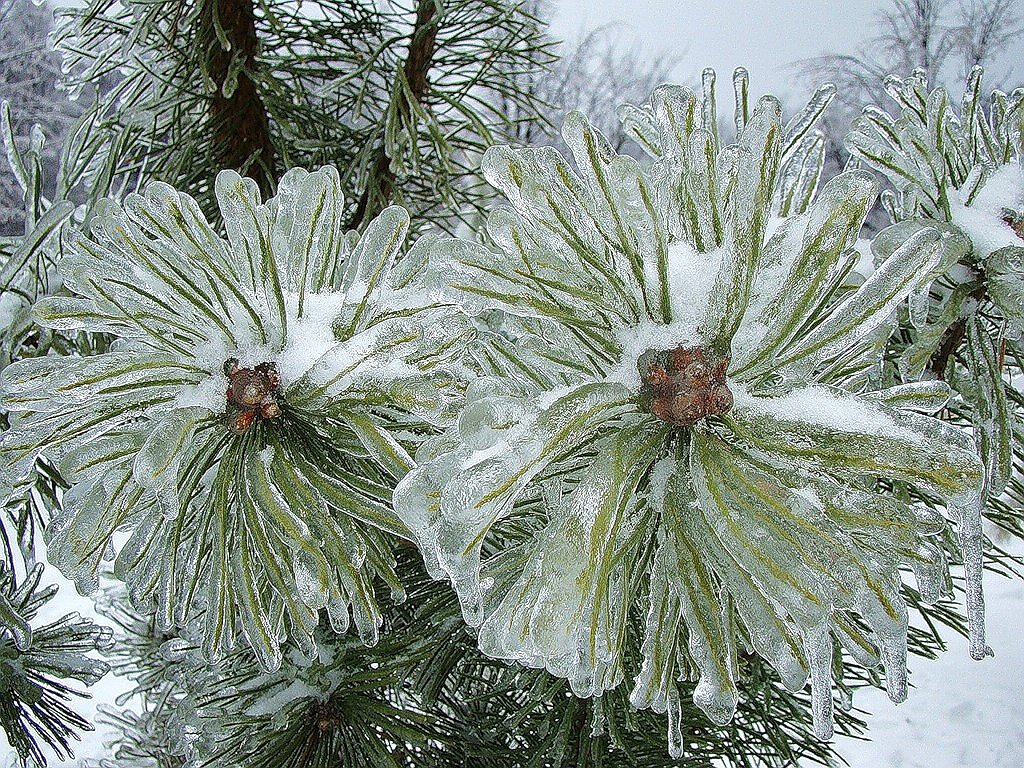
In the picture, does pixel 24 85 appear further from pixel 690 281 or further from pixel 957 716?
pixel 957 716

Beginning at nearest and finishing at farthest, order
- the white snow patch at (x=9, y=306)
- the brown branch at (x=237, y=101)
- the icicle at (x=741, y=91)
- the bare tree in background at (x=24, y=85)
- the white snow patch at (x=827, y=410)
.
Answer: the white snow patch at (x=827, y=410), the icicle at (x=741, y=91), the white snow patch at (x=9, y=306), the brown branch at (x=237, y=101), the bare tree in background at (x=24, y=85)

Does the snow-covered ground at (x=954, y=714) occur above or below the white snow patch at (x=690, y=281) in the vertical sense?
below

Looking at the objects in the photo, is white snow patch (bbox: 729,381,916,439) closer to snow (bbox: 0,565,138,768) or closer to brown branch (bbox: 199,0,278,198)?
brown branch (bbox: 199,0,278,198)

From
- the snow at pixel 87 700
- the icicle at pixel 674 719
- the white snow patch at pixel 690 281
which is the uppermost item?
the white snow patch at pixel 690 281

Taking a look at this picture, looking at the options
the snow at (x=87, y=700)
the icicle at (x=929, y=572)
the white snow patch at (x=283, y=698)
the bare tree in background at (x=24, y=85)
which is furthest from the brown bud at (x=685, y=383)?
the bare tree in background at (x=24, y=85)

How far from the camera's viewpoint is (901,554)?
1.10ft

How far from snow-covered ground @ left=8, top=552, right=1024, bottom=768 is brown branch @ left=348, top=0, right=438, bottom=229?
9.35ft

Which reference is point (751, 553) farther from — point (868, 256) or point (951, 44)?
point (951, 44)

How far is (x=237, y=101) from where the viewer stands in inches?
35.9

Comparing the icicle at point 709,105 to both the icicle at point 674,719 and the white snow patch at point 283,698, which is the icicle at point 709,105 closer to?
the icicle at point 674,719

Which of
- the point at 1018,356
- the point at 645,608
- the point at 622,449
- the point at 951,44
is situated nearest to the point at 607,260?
the point at 622,449

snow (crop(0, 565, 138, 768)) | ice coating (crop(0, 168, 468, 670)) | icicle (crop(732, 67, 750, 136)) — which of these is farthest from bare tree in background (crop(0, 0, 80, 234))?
icicle (crop(732, 67, 750, 136))

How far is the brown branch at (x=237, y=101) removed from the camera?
87cm

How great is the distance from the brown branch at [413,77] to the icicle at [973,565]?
0.74 metres
